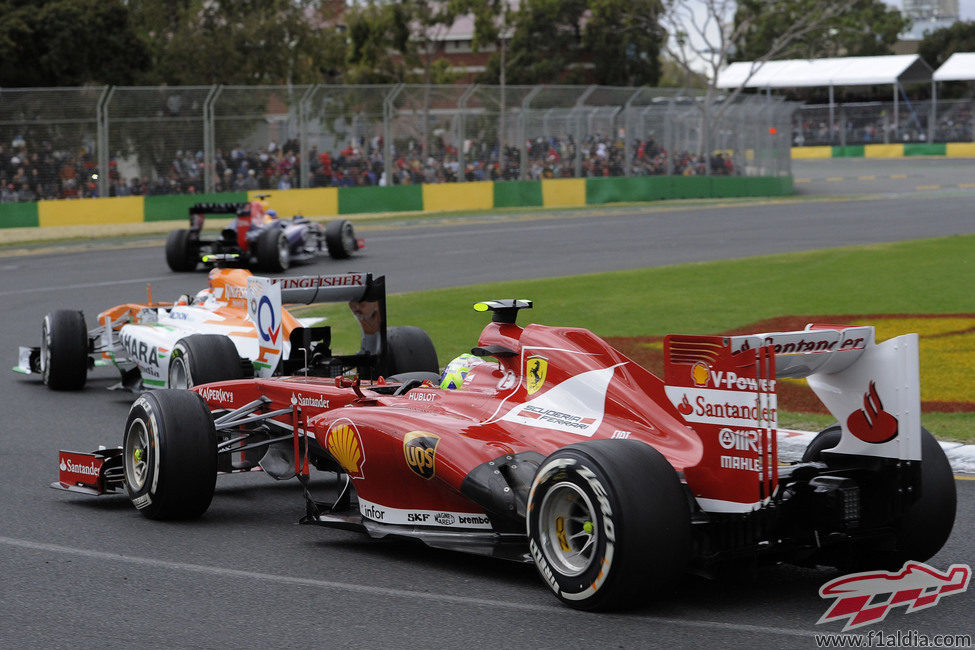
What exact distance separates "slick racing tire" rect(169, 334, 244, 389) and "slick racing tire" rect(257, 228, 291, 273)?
497 inches

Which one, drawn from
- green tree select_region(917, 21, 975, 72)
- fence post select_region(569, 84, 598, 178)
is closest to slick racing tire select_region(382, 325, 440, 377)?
fence post select_region(569, 84, 598, 178)

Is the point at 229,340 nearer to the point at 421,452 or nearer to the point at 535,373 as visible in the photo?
the point at 421,452

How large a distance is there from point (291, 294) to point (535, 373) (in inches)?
123

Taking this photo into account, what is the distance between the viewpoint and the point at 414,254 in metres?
25.4

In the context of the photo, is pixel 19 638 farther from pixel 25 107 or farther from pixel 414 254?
pixel 25 107

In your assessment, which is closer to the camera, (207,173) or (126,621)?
(126,621)

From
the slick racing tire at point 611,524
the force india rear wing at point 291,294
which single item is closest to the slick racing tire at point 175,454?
the force india rear wing at point 291,294

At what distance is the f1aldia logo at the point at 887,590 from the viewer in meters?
5.44

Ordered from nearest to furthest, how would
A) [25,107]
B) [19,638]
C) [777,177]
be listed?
[19,638] < [25,107] < [777,177]

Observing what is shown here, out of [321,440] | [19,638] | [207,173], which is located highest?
[207,173]

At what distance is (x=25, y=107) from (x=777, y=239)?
17.0m

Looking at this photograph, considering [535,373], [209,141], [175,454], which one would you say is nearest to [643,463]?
[535,373]

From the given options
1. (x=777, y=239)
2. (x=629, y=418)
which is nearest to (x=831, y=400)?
(x=629, y=418)

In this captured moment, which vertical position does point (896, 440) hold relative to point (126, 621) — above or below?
above
